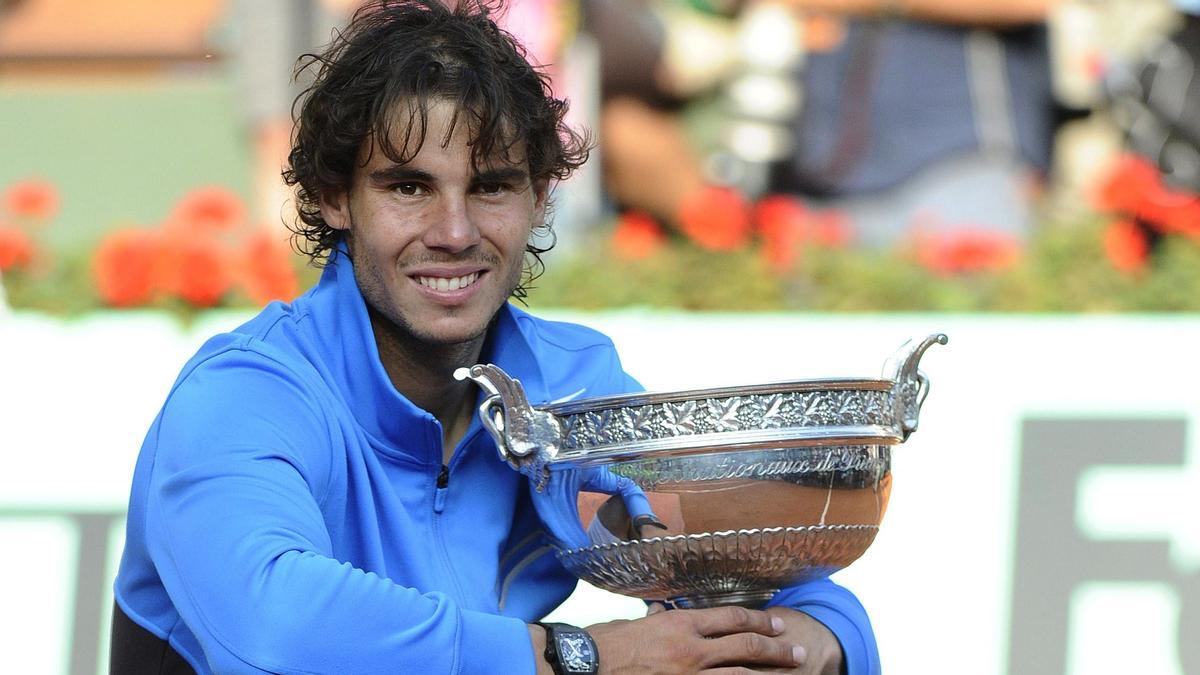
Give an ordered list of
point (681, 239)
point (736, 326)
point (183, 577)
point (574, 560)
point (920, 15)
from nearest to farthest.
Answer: point (183, 577) < point (574, 560) < point (736, 326) < point (920, 15) < point (681, 239)

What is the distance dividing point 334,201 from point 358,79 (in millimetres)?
188

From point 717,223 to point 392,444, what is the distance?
119 inches

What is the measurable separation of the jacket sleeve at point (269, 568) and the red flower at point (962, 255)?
9.98ft

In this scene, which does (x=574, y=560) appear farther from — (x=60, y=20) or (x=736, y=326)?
(x=60, y=20)

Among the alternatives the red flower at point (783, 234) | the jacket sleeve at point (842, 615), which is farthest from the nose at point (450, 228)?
the red flower at point (783, 234)

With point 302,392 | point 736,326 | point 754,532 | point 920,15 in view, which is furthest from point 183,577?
point 920,15

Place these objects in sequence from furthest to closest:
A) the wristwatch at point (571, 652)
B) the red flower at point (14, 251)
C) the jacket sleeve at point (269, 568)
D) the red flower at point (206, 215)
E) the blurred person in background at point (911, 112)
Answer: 1. the blurred person in background at point (911, 112)
2. the red flower at point (14, 251)
3. the red flower at point (206, 215)
4. the wristwatch at point (571, 652)
5. the jacket sleeve at point (269, 568)

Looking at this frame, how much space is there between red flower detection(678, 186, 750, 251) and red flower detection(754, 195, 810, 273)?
8 centimetres

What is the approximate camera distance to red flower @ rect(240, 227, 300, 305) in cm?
427

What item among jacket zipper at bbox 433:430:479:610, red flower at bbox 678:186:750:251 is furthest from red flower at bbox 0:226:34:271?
jacket zipper at bbox 433:430:479:610

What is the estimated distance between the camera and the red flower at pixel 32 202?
4.73m

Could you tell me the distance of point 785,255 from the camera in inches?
187

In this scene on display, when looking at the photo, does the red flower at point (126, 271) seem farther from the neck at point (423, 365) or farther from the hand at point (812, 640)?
the hand at point (812, 640)

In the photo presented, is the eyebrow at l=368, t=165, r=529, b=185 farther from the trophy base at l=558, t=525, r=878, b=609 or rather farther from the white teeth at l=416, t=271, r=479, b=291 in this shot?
the trophy base at l=558, t=525, r=878, b=609
